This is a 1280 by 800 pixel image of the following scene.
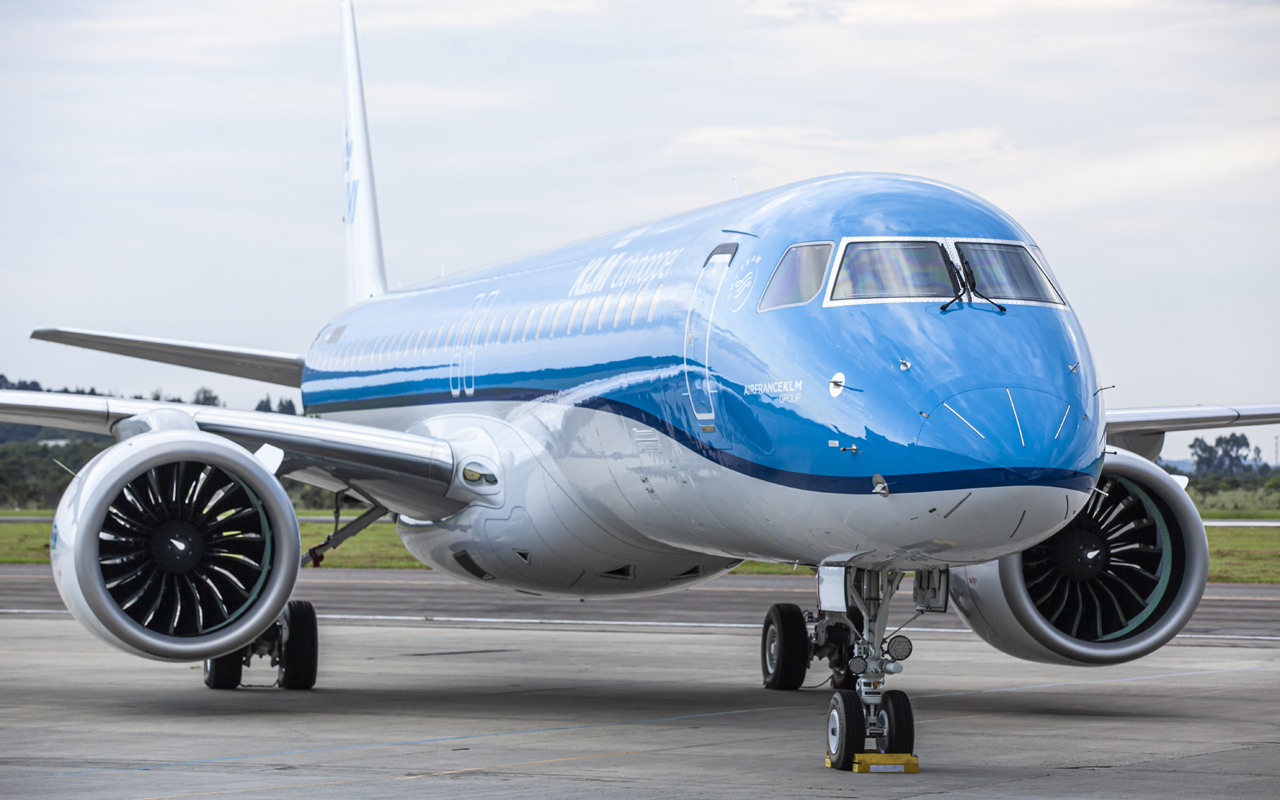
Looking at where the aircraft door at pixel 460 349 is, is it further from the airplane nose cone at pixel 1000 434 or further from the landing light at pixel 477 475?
the airplane nose cone at pixel 1000 434

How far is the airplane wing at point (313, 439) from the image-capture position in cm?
1473

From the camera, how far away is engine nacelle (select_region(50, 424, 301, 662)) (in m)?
12.8

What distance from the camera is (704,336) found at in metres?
11.6

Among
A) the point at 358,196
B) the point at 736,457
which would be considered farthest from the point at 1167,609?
the point at 358,196

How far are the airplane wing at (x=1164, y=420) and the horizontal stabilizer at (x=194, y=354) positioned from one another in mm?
10737

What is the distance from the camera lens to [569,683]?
17.5 meters

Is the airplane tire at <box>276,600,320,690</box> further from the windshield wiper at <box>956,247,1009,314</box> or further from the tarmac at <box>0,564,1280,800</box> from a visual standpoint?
the windshield wiper at <box>956,247,1009,314</box>

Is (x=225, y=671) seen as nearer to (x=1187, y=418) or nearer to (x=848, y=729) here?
(x=848, y=729)

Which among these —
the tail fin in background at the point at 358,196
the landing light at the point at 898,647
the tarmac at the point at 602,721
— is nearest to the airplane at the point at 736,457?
the landing light at the point at 898,647

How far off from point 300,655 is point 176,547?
327 cm

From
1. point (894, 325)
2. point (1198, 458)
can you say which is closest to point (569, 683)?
point (894, 325)

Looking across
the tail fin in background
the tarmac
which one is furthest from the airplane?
the tail fin in background

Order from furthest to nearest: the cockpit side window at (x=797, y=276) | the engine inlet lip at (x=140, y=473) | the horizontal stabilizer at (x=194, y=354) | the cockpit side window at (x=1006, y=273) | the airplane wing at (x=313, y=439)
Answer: the horizontal stabilizer at (x=194, y=354)
the airplane wing at (x=313, y=439)
the engine inlet lip at (x=140, y=473)
the cockpit side window at (x=797, y=276)
the cockpit side window at (x=1006, y=273)

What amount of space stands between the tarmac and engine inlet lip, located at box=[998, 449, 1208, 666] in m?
0.58
